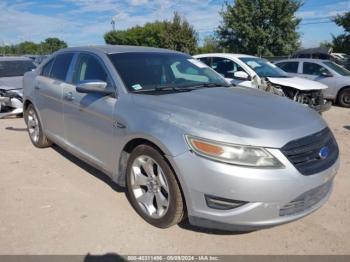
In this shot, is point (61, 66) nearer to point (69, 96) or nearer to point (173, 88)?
point (69, 96)

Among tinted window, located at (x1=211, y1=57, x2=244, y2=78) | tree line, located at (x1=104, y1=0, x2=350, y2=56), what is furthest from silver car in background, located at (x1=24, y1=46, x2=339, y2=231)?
tree line, located at (x1=104, y1=0, x2=350, y2=56)

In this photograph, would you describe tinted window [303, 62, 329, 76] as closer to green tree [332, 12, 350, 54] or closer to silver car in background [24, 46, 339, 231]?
silver car in background [24, 46, 339, 231]

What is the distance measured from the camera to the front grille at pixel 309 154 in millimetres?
2838

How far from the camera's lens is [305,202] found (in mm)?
2980

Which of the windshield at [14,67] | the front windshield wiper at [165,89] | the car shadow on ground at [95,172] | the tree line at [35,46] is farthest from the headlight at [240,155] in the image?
the tree line at [35,46]

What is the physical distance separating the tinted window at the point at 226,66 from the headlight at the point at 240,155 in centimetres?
644

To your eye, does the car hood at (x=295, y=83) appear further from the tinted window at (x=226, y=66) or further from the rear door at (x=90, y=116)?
the rear door at (x=90, y=116)

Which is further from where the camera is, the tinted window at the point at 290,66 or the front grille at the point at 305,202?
the tinted window at the point at 290,66

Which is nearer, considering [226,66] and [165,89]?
[165,89]

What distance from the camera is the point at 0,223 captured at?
3520 mm

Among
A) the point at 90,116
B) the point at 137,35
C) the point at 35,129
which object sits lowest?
the point at 35,129

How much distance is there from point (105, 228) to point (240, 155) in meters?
1.52

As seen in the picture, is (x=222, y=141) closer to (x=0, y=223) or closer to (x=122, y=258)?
(x=122, y=258)

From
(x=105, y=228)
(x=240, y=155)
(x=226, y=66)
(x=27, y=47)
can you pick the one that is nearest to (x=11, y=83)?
(x=226, y=66)
